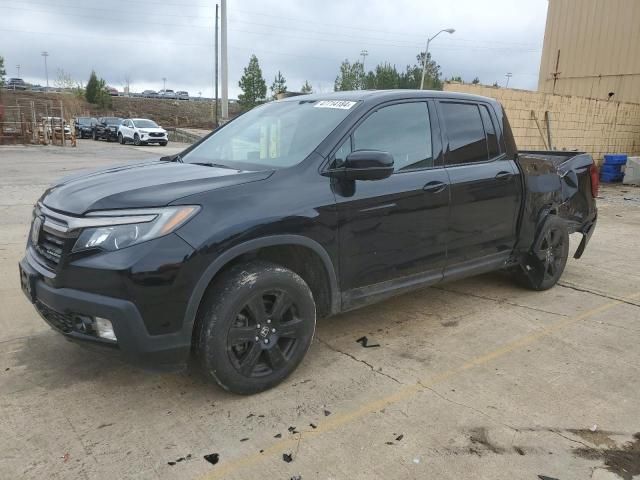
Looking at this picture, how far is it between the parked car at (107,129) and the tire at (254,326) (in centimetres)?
3507

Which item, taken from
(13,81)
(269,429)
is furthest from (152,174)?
(13,81)

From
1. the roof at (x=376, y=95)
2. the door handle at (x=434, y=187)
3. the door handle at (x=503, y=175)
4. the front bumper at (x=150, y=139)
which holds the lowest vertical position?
the front bumper at (x=150, y=139)

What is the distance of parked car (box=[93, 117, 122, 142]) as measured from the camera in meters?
35.2

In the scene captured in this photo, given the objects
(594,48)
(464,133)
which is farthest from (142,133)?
(464,133)

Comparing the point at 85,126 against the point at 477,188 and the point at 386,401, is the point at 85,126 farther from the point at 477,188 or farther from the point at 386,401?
the point at 386,401

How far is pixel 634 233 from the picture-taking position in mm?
8430

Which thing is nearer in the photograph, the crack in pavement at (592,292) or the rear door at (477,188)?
the rear door at (477,188)

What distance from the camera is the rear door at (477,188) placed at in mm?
4117

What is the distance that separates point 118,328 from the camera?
2.64 m

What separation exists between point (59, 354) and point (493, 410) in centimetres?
Result: 284

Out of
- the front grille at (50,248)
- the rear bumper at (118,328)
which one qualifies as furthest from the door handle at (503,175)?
the front grille at (50,248)

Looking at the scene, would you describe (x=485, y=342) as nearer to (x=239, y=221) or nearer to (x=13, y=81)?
(x=239, y=221)

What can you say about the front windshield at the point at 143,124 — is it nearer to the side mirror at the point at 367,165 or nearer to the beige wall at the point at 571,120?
the beige wall at the point at 571,120

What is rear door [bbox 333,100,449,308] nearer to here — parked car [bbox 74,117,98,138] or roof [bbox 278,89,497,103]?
roof [bbox 278,89,497,103]
